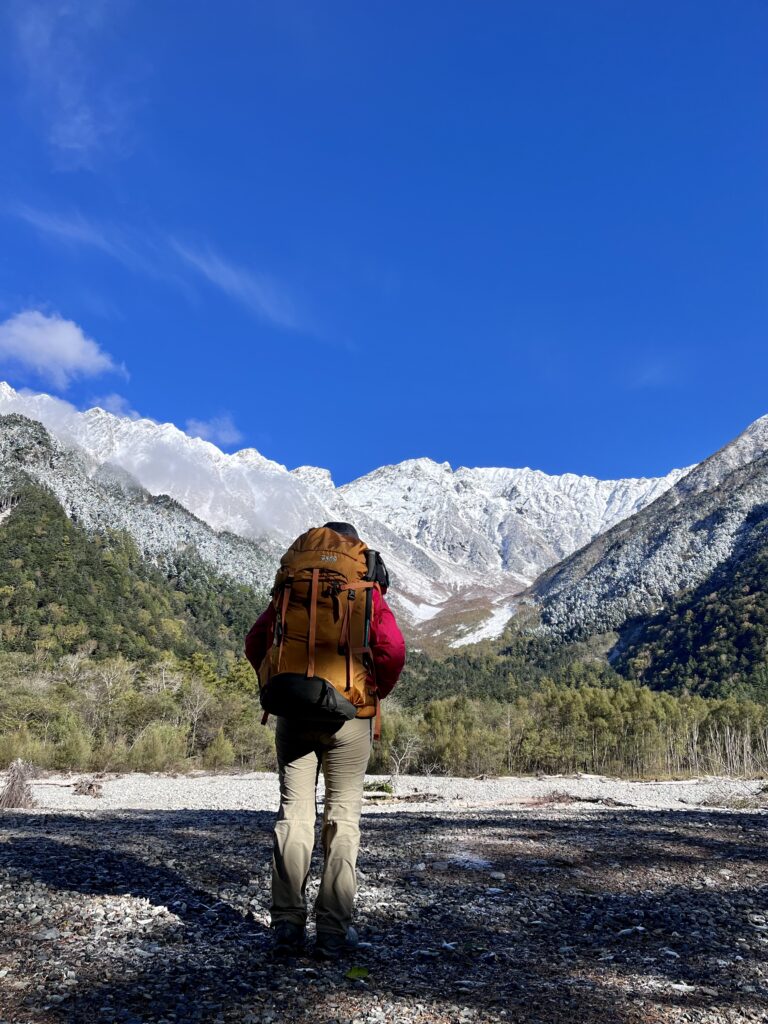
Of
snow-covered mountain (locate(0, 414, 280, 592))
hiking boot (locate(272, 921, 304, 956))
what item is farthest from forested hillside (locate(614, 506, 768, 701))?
hiking boot (locate(272, 921, 304, 956))

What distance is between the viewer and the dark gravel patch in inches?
123

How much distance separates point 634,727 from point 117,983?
7542cm

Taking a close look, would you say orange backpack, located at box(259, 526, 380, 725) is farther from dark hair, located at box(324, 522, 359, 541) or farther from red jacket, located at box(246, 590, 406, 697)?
dark hair, located at box(324, 522, 359, 541)

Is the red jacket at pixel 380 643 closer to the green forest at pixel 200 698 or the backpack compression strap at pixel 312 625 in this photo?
the backpack compression strap at pixel 312 625

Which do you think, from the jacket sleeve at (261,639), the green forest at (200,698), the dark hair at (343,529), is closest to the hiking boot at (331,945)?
the jacket sleeve at (261,639)

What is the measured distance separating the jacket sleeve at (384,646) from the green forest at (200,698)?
3400 cm

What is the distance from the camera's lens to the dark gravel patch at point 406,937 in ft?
10.2

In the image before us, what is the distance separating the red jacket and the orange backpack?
0.08 meters

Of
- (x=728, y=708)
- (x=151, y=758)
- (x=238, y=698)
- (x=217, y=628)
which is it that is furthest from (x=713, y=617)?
(x=151, y=758)

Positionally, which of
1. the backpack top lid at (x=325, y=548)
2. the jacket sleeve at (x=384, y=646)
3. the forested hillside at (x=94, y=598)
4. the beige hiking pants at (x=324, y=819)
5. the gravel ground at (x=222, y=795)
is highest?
the forested hillside at (x=94, y=598)

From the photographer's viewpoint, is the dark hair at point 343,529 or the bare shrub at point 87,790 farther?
the bare shrub at point 87,790

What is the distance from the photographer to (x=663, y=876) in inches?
259

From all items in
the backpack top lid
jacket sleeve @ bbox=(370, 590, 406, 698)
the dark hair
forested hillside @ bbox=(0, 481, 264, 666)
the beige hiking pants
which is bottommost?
the beige hiking pants

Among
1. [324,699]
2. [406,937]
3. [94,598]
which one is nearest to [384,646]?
[324,699]
